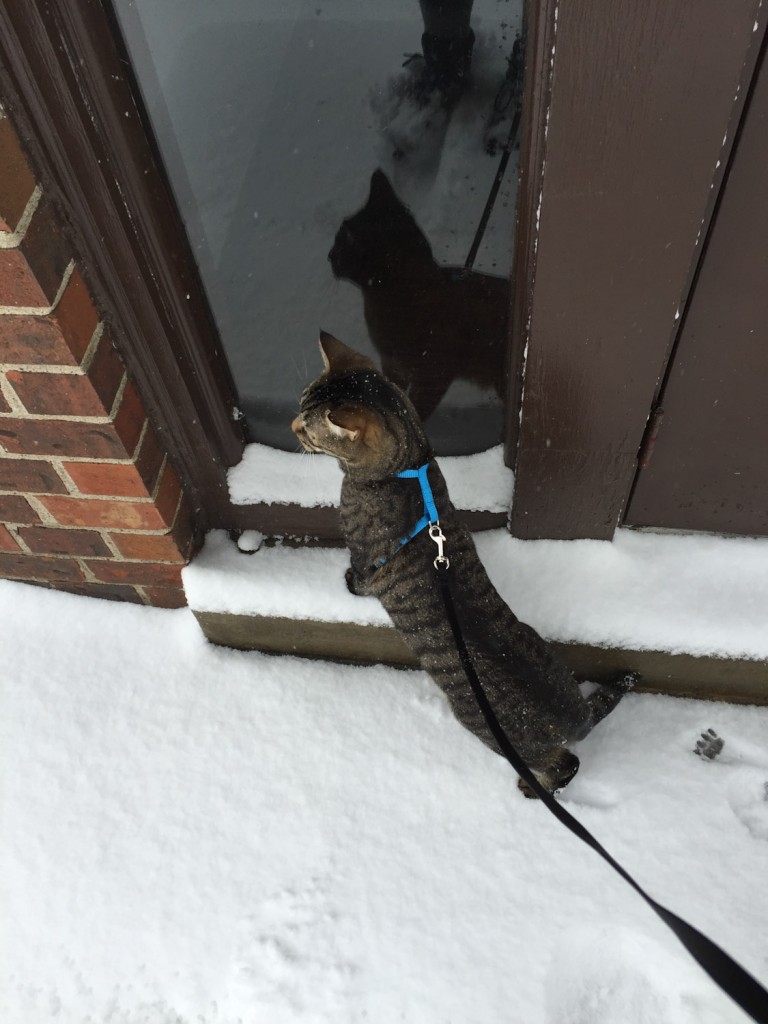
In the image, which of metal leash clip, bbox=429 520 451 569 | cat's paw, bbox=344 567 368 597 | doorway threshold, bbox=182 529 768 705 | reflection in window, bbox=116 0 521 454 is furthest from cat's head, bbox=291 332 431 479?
doorway threshold, bbox=182 529 768 705

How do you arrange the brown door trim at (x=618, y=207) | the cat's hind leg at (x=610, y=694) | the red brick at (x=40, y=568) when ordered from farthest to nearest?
the red brick at (x=40, y=568)
the cat's hind leg at (x=610, y=694)
the brown door trim at (x=618, y=207)

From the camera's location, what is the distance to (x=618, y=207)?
3.49 feet

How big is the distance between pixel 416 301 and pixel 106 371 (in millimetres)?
653

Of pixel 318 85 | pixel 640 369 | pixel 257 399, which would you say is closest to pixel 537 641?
pixel 640 369

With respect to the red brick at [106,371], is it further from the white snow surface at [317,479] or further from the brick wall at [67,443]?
the white snow surface at [317,479]

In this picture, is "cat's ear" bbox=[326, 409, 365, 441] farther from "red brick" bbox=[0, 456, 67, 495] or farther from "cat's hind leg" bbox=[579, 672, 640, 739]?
"cat's hind leg" bbox=[579, 672, 640, 739]

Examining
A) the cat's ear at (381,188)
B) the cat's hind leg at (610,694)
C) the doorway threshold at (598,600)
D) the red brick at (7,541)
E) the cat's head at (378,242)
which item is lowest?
the cat's hind leg at (610,694)

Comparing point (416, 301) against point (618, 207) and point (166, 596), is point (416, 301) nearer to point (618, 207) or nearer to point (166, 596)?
point (618, 207)

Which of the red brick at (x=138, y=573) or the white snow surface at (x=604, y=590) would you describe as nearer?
the white snow surface at (x=604, y=590)

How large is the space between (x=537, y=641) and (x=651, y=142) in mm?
927

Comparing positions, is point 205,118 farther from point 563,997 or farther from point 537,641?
point 563,997

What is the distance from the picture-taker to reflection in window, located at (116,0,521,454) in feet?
3.59

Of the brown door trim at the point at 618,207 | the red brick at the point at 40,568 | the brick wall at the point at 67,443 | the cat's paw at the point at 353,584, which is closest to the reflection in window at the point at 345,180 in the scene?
the brown door trim at the point at 618,207

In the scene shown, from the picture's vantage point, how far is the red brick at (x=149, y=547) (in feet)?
5.38
